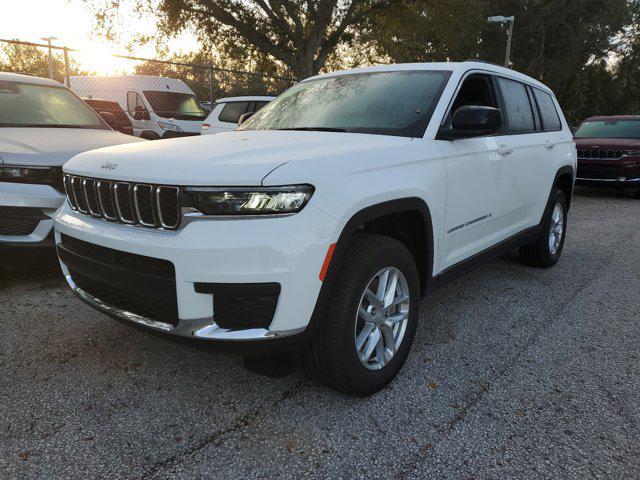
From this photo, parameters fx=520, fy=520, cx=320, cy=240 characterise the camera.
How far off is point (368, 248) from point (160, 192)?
3.19 feet

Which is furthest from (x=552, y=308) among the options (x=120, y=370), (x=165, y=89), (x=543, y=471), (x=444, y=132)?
(x=165, y=89)

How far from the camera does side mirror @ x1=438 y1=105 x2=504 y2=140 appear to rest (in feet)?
9.48

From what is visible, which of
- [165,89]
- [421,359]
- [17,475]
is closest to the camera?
[17,475]

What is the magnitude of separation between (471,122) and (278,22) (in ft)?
55.2

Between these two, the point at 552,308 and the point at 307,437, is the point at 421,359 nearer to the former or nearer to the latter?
the point at 307,437

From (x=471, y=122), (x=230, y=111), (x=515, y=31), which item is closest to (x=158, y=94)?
(x=230, y=111)

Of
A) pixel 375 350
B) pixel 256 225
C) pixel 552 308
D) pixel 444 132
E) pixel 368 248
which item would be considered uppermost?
pixel 444 132

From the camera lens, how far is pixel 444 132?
3.04m

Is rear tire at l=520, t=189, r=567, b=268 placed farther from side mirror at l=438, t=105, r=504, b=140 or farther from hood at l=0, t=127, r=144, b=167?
hood at l=0, t=127, r=144, b=167

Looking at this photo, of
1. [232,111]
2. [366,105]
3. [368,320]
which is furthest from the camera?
[232,111]

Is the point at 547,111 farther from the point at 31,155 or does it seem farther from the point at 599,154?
the point at 599,154

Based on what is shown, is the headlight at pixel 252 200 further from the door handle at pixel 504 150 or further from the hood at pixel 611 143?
the hood at pixel 611 143

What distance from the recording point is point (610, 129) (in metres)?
11.3

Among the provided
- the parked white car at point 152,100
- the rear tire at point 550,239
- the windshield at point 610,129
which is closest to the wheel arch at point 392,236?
the rear tire at point 550,239
